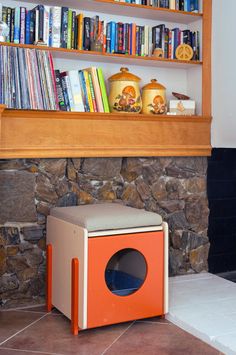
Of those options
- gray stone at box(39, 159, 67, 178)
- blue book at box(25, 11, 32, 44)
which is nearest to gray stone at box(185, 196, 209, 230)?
gray stone at box(39, 159, 67, 178)

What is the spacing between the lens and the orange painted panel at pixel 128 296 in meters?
2.31

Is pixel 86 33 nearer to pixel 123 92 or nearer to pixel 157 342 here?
pixel 123 92

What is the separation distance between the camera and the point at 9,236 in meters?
2.72

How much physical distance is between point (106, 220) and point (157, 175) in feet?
2.94

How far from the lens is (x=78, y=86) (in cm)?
286

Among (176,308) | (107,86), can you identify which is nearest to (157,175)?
(107,86)

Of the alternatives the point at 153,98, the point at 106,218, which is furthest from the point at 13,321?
the point at 153,98

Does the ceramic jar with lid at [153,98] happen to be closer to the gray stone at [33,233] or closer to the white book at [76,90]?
the white book at [76,90]

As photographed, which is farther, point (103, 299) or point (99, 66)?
point (99, 66)

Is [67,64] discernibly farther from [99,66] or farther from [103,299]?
[103,299]

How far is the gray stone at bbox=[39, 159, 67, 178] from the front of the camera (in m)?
2.79

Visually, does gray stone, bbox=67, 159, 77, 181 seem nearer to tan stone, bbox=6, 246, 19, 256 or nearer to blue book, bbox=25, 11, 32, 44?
tan stone, bbox=6, 246, 19, 256

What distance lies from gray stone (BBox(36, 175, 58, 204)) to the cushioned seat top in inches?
7.8

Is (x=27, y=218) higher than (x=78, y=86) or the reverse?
the reverse
